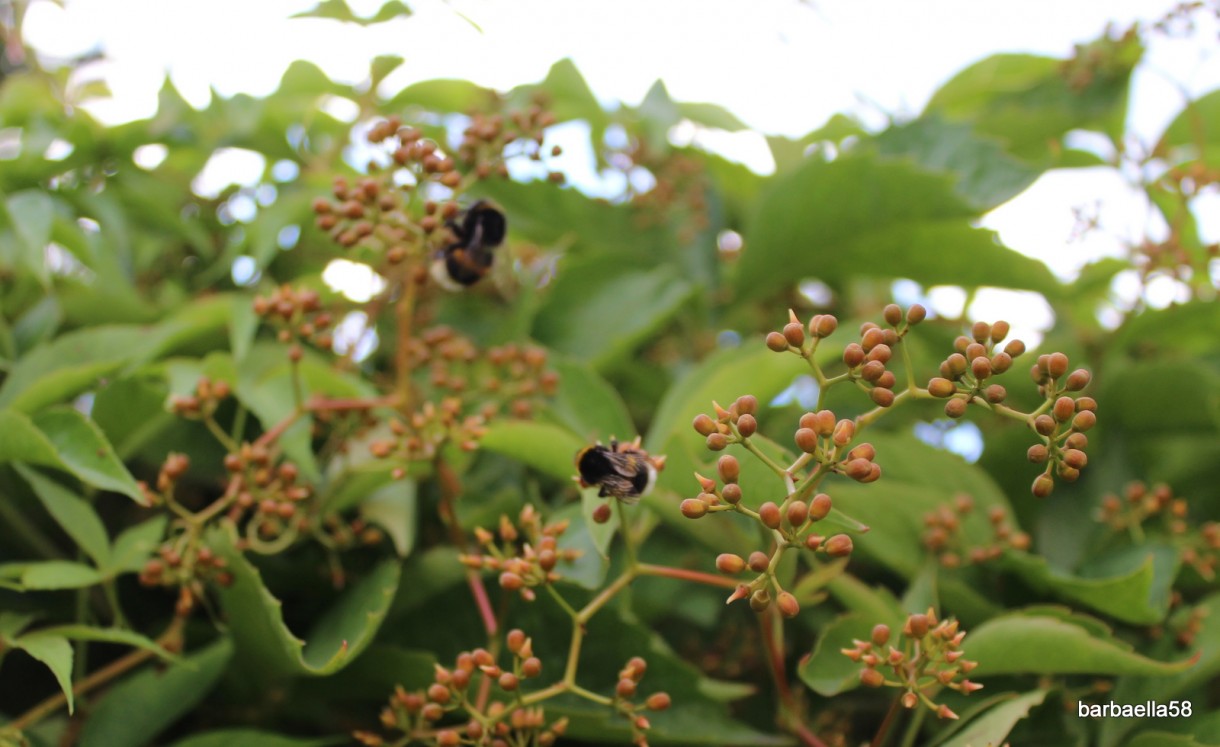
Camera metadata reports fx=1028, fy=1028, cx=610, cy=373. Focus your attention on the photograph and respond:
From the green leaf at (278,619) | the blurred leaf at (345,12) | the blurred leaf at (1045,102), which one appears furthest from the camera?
the blurred leaf at (345,12)

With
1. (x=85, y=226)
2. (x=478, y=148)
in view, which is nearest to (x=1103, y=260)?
(x=478, y=148)

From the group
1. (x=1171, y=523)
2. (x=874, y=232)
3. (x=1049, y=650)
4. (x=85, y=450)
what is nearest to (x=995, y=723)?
(x=1049, y=650)

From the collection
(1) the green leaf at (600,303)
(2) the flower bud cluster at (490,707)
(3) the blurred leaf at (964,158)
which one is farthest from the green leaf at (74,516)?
(3) the blurred leaf at (964,158)

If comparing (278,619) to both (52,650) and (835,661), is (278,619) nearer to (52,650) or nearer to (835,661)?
(52,650)

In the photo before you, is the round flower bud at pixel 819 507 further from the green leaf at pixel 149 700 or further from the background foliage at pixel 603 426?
the green leaf at pixel 149 700

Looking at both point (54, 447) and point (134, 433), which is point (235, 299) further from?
point (54, 447)

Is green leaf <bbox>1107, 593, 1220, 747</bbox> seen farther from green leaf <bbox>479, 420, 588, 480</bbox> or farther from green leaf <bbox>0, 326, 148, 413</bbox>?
green leaf <bbox>0, 326, 148, 413</bbox>
